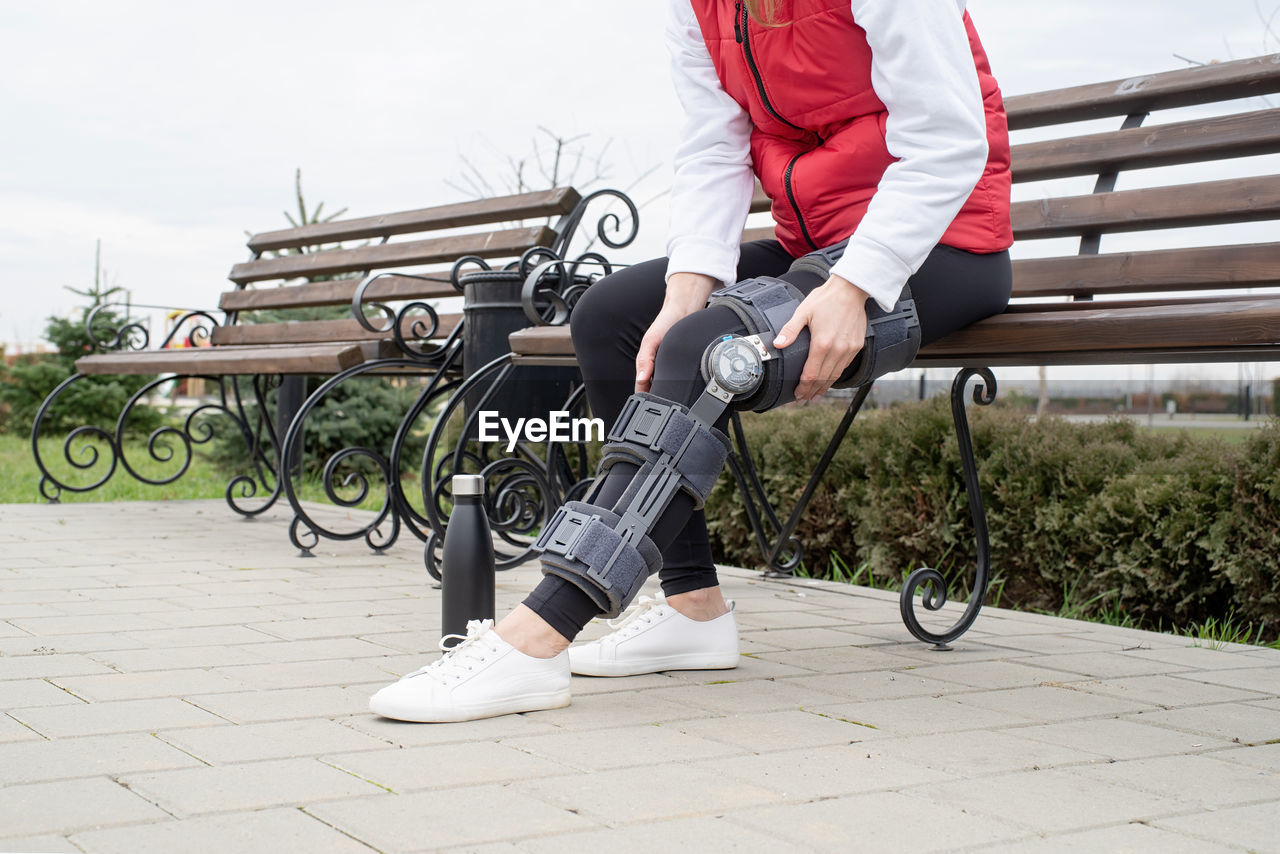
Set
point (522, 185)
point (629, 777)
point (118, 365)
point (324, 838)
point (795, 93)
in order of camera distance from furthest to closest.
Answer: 1. point (522, 185)
2. point (118, 365)
3. point (795, 93)
4. point (629, 777)
5. point (324, 838)

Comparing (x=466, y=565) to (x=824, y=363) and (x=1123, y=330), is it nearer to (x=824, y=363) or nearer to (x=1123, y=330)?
(x=824, y=363)

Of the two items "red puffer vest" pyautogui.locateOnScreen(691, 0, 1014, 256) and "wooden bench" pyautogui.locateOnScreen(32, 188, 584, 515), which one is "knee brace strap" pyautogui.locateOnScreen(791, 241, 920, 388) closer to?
"red puffer vest" pyautogui.locateOnScreen(691, 0, 1014, 256)

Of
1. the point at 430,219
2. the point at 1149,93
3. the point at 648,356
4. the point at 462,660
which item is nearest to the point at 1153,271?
the point at 1149,93

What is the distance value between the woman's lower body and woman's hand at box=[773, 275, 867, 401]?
0.28 ft

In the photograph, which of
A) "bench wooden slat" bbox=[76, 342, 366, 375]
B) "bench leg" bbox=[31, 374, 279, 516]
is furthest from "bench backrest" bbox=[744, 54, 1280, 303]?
"bench leg" bbox=[31, 374, 279, 516]

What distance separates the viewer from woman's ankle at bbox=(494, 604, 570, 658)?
1.80m

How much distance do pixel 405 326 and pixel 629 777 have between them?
3.85 meters

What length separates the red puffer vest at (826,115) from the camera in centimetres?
200

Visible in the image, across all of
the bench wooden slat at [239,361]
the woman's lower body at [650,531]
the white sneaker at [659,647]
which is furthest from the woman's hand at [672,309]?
the bench wooden slat at [239,361]

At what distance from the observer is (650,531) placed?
1780 mm

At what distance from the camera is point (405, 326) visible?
512 centimetres

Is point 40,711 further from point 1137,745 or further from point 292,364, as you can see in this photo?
point 292,364

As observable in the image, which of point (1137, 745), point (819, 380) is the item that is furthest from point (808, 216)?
point (1137, 745)

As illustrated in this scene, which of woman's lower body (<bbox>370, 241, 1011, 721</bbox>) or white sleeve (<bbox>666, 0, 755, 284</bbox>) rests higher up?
white sleeve (<bbox>666, 0, 755, 284</bbox>)
